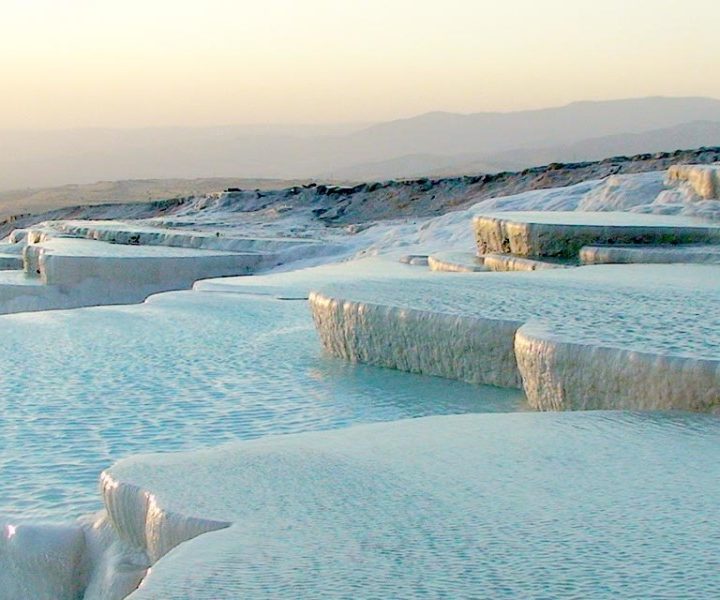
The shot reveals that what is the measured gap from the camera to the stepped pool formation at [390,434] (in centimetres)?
222

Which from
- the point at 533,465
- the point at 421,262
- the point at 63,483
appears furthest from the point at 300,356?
the point at 421,262

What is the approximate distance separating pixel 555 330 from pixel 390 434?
945 millimetres

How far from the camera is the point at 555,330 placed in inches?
162

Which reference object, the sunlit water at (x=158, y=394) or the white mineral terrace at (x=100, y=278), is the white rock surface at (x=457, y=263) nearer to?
the sunlit water at (x=158, y=394)

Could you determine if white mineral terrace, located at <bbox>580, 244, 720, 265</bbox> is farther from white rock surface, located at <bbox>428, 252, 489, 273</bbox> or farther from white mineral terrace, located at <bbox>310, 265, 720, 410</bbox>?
white rock surface, located at <bbox>428, 252, 489, 273</bbox>

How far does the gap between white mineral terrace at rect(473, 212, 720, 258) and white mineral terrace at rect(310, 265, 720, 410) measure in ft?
3.35

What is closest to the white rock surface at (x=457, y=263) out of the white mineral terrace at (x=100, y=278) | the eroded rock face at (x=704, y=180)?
the eroded rock face at (x=704, y=180)

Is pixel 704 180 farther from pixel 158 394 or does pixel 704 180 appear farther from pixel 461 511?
pixel 461 511

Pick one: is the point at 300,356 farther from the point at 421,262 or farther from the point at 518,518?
the point at 421,262

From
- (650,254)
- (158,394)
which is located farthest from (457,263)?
(158,394)

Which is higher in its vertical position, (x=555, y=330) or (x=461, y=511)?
(x=555, y=330)

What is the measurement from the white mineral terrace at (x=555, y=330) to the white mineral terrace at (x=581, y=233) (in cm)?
102

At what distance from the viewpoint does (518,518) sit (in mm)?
2445

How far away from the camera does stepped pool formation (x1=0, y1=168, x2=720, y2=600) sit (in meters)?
2.22
